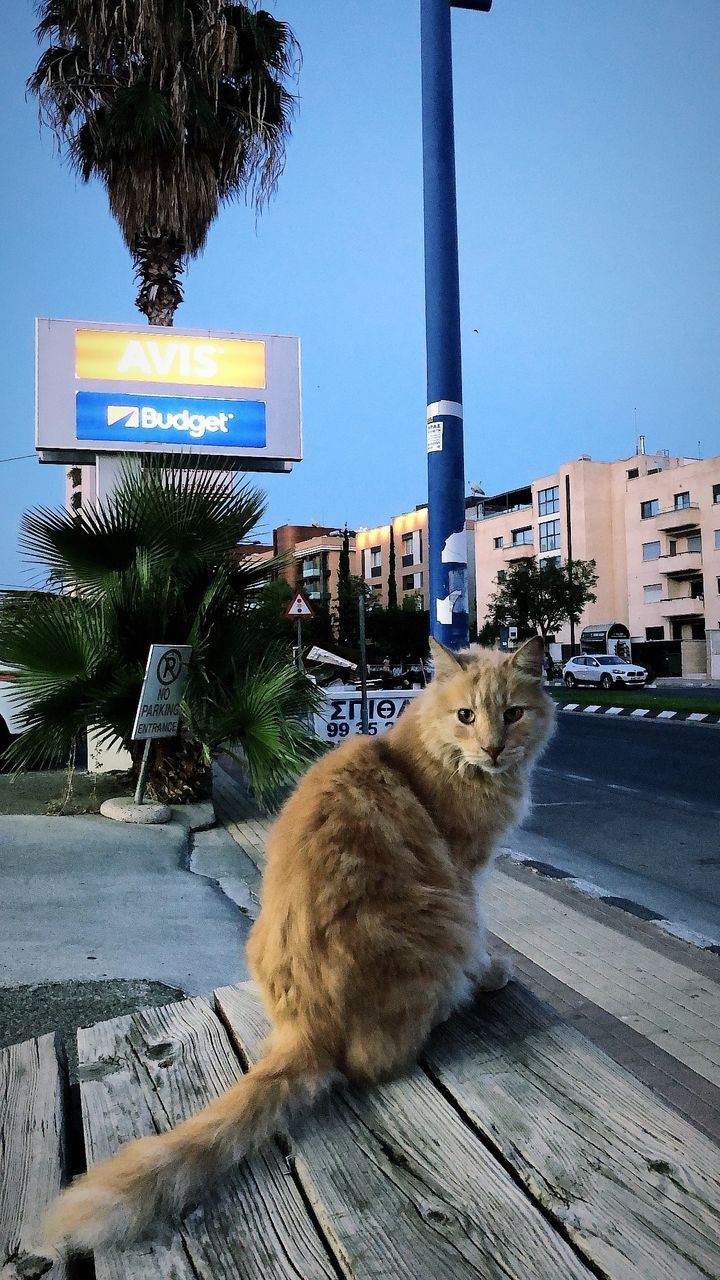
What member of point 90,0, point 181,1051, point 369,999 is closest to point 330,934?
point 369,999

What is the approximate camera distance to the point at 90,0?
13.4 metres

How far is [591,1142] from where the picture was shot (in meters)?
1.30

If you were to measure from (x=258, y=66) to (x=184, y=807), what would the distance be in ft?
45.9

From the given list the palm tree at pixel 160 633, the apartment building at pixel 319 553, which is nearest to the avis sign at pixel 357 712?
the palm tree at pixel 160 633

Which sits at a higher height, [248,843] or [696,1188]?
[696,1188]

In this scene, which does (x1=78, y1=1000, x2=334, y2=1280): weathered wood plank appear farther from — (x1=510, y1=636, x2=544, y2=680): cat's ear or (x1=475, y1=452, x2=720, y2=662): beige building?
(x1=475, y1=452, x2=720, y2=662): beige building

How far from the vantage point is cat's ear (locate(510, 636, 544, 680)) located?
2207 mm

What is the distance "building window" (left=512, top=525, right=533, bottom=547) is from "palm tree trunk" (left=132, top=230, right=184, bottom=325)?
58.3 meters

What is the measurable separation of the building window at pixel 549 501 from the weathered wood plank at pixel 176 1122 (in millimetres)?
68248

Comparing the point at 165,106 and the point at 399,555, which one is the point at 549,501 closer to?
the point at 399,555

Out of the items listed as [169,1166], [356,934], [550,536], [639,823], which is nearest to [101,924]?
[356,934]

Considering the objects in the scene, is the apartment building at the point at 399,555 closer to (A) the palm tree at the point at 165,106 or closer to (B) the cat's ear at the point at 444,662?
(A) the palm tree at the point at 165,106

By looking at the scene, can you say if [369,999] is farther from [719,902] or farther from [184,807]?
[184,807]

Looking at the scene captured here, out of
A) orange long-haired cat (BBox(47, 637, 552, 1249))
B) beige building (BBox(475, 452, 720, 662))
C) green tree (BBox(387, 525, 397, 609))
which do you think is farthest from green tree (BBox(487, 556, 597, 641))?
orange long-haired cat (BBox(47, 637, 552, 1249))
